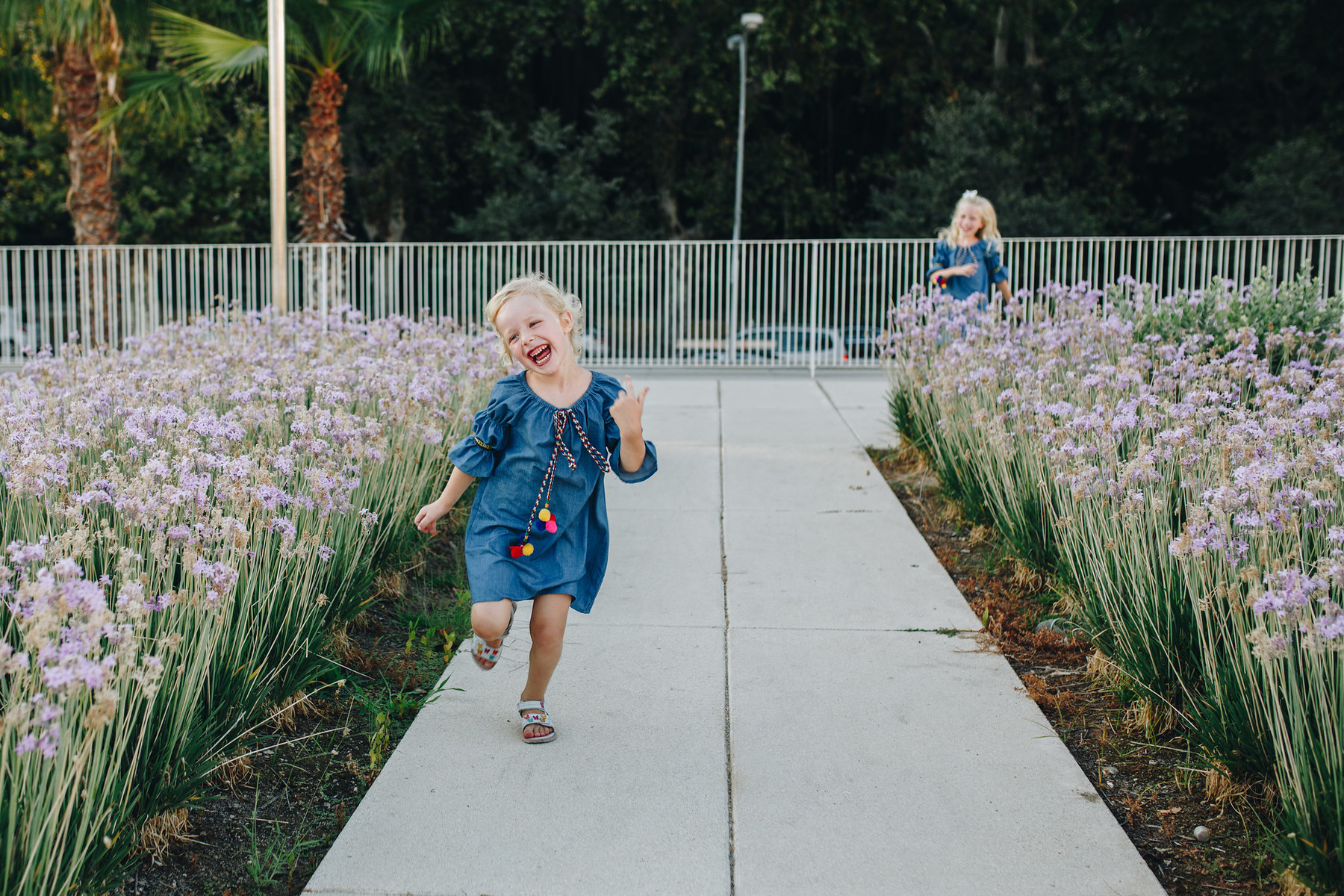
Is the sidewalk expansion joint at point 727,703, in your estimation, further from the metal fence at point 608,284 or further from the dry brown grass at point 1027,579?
the metal fence at point 608,284

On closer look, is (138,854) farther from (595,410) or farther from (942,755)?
(942,755)

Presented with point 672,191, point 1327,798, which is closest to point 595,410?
point 1327,798

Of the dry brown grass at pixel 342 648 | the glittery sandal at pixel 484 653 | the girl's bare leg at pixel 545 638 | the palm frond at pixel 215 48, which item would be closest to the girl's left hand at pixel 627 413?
the girl's bare leg at pixel 545 638

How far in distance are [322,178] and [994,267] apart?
12208 mm

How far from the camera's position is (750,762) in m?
3.04

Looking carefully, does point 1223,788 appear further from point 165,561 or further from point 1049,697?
point 165,561

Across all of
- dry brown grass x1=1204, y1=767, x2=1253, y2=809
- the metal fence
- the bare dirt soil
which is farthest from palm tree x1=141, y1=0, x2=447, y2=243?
dry brown grass x1=1204, y1=767, x2=1253, y2=809

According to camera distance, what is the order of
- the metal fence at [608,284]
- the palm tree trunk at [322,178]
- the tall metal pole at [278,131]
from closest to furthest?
the tall metal pole at [278,131], the metal fence at [608,284], the palm tree trunk at [322,178]

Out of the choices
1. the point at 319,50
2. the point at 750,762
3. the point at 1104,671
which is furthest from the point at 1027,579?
the point at 319,50

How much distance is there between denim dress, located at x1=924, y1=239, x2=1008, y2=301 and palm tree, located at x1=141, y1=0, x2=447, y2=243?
9.02 metres

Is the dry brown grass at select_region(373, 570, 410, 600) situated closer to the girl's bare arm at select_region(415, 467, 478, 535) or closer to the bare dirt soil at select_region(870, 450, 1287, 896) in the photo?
the girl's bare arm at select_region(415, 467, 478, 535)

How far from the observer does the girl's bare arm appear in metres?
3.15

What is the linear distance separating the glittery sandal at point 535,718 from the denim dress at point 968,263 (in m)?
5.59

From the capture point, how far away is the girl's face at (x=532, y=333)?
10.5 ft
